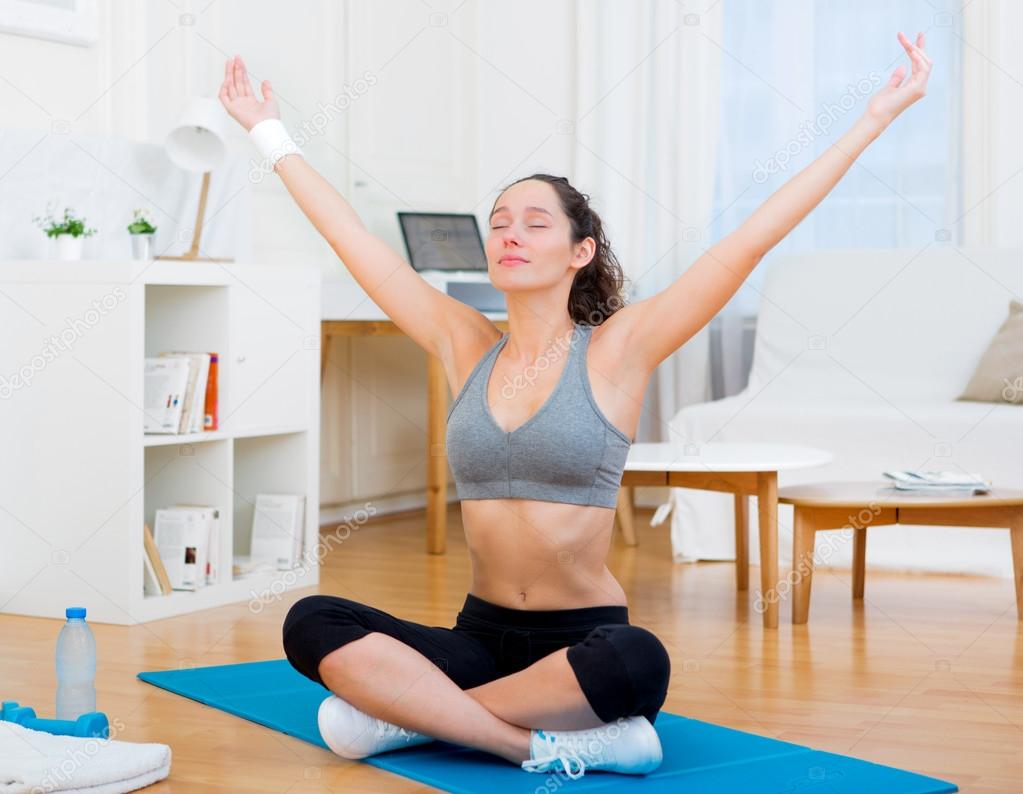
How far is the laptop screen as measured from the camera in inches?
198

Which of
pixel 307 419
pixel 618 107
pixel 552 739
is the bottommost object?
pixel 552 739

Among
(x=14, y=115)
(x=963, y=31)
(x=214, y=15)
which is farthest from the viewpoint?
(x=963, y=31)

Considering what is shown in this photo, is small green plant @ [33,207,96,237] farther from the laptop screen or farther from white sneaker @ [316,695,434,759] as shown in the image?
white sneaker @ [316,695,434,759]

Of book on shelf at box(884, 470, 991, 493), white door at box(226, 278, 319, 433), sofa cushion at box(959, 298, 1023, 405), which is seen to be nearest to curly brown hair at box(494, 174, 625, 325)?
book on shelf at box(884, 470, 991, 493)

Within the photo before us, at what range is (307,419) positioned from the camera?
12.6 ft

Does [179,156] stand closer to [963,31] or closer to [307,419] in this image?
[307,419]

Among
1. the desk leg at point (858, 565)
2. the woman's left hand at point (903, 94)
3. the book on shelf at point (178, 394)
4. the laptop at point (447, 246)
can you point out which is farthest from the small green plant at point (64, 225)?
the woman's left hand at point (903, 94)

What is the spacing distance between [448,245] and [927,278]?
1703mm

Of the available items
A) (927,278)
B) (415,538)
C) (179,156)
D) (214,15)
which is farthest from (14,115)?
(927,278)

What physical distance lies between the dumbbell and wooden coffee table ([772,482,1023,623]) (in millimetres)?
1642

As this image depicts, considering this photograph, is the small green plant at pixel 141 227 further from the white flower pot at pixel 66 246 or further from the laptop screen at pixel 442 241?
the laptop screen at pixel 442 241

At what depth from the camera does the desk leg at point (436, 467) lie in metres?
4.28

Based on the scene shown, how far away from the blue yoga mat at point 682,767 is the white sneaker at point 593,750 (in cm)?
2

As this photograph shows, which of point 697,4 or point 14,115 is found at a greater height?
point 697,4
